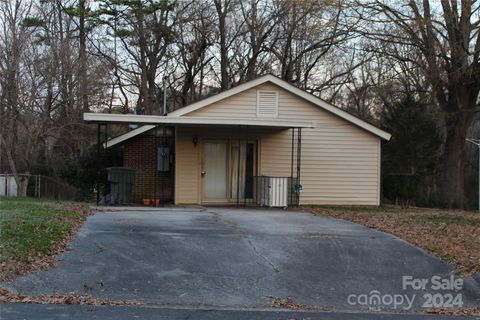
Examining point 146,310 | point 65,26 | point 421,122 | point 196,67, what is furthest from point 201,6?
point 146,310

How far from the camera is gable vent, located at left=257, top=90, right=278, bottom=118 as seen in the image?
20.4m

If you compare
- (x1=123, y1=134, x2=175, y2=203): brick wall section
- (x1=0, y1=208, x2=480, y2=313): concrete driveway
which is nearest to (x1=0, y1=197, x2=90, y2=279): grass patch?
(x1=0, y1=208, x2=480, y2=313): concrete driveway

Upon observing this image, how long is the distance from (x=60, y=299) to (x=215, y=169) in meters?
13.2

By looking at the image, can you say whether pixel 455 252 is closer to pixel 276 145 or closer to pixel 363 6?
pixel 276 145

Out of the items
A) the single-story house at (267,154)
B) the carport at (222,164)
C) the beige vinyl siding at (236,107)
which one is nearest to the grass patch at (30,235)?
the carport at (222,164)

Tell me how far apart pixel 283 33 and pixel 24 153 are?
55.8 ft

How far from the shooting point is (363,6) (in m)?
23.5

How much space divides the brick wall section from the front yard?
20.1ft

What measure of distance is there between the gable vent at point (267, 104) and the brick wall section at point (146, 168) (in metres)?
4.22

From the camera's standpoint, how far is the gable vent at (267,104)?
20.4m

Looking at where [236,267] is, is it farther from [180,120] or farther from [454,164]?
[454,164]

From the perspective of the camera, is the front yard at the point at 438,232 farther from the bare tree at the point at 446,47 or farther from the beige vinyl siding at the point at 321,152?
the bare tree at the point at 446,47

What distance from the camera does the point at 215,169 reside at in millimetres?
20312

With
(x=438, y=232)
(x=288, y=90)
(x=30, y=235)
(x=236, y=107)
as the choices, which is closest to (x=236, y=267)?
(x=30, y=235)
